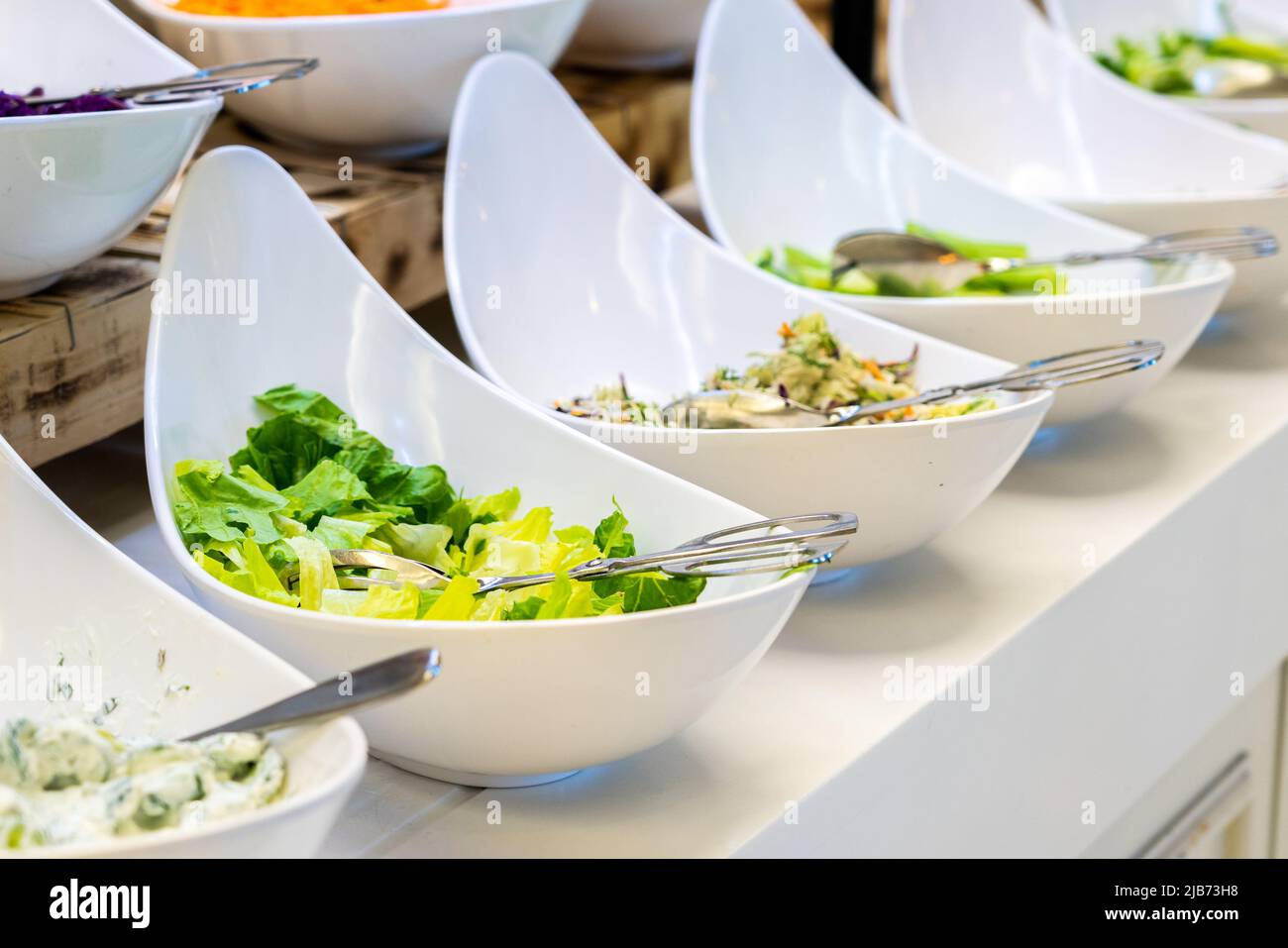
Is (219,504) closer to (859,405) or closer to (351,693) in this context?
(351,693)

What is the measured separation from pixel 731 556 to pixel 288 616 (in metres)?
0.20

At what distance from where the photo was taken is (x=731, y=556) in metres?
0.73

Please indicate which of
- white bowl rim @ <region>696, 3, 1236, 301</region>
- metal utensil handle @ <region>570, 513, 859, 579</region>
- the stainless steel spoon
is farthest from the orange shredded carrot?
metal utensil handle @ <region>570, 513, 859, 579</region>

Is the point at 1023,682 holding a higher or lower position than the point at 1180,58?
lower

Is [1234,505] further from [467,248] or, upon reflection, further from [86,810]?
[86,810]

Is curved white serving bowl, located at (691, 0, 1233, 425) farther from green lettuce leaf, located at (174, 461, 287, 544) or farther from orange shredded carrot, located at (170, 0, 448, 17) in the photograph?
green lettuce leaf, located at (174, 461, 287, 544)

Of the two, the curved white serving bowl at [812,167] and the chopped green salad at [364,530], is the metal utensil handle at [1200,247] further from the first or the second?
the chopped green salad at [364,530]

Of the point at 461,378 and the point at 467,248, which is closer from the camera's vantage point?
the point at 461,378

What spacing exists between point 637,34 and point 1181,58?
2.54ft

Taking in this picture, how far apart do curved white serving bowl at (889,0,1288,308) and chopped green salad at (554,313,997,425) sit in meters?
0.67

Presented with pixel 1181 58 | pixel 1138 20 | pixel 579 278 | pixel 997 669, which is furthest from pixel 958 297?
pixel 1138 20

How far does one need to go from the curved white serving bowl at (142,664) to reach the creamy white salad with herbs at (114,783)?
15mm

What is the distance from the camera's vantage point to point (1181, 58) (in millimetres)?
1979
